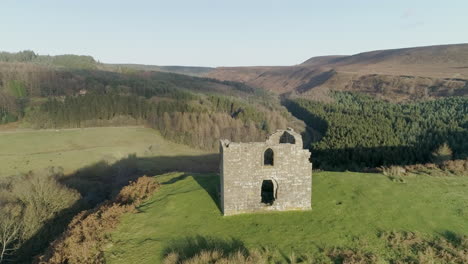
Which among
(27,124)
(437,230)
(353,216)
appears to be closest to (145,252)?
(353,216)

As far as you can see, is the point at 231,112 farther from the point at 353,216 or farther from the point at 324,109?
the point at 353,216

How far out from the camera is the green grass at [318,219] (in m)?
18.1

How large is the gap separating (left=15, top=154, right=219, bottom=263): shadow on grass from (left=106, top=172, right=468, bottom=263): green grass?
134 inches

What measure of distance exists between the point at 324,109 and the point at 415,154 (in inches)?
2327

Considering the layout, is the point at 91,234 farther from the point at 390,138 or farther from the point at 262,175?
the point at 390,138

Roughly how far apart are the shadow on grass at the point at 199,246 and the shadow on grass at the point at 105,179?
5.20 meters

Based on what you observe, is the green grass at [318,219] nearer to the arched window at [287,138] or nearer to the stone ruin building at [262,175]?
the stone ruin building at [262,175]

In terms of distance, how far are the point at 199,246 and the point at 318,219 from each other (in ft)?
26.4

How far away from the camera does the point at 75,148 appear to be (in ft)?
244

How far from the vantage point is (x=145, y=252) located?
17.9 metres

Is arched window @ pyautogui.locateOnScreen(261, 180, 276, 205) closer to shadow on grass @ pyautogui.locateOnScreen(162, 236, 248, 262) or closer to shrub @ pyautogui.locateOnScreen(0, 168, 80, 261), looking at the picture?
shadow on grass @ pyautogui.locateOnScreen(162, 236, 248, 262)

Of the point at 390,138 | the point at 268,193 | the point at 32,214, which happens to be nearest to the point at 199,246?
the point at 268,193

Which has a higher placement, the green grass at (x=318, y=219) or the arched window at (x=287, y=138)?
the arched window at (x=287, y=138)

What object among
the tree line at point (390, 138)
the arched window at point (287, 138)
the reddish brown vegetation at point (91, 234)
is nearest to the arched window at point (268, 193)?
the arched window at point (287, 138)
